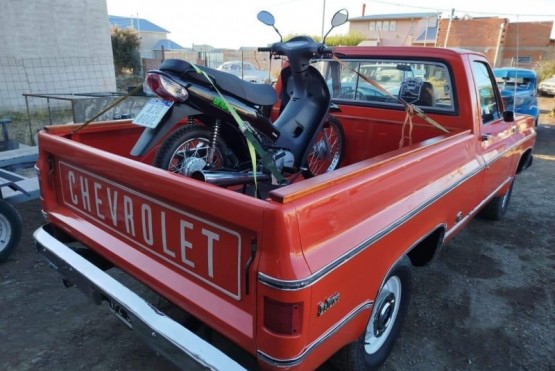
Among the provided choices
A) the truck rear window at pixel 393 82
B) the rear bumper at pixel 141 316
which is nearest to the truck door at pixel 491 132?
the truck rear window at pixel 393 82

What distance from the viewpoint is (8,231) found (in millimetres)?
3574

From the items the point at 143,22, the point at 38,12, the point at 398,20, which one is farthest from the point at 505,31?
the point at 143,22

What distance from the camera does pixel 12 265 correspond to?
3.56 m

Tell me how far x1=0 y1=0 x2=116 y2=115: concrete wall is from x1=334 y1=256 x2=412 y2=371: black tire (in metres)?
11.8

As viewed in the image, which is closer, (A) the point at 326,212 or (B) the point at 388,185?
(A) the point at 326,212

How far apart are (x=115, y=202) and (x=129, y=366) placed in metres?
1.06

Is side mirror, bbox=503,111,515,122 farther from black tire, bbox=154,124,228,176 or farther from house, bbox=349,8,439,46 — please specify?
house, bbox=349,8,439,46

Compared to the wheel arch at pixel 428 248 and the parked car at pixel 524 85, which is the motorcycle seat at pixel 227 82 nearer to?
the wheel arch at pixel 428 248

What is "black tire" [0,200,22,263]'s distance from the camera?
11.5 feet

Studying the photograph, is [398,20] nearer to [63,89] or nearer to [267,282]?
[63,89]

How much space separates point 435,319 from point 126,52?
73.2ft

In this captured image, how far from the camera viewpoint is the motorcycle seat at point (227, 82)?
102 inches

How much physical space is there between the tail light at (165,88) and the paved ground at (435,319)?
5.27ft

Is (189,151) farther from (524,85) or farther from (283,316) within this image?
(524,85)
